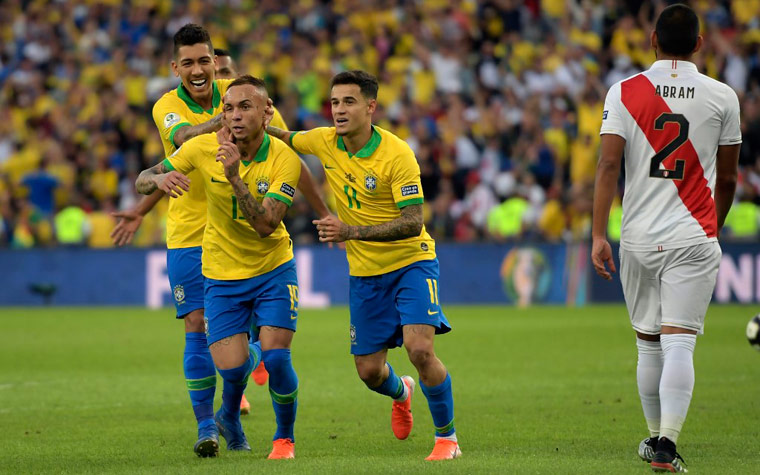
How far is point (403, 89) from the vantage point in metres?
25.0

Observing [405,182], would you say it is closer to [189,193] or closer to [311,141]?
[311,141]

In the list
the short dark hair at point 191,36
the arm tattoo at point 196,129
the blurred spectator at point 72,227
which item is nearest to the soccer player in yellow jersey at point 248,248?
the arm tattoo at point 196,129

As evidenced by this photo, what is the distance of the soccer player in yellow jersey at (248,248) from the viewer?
709cm

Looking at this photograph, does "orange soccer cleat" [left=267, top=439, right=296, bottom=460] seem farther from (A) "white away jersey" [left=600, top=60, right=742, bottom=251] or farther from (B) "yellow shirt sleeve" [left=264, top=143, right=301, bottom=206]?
(A) "white away jersey" [left=600, top=60, right=742, bottom=251]

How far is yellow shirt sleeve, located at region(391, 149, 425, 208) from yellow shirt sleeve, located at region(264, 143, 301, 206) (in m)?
0.59

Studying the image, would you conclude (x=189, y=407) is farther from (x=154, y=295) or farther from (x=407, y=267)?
(x=154, y=295)

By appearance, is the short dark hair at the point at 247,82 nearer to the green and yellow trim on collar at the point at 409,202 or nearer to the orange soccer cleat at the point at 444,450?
the green and yellow trim on collar at the point at 409,202

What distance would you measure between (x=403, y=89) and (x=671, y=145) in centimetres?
→ 1879

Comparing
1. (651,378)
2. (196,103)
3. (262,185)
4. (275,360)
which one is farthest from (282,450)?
(196,103)

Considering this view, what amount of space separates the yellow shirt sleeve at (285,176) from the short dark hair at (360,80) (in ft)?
1.64

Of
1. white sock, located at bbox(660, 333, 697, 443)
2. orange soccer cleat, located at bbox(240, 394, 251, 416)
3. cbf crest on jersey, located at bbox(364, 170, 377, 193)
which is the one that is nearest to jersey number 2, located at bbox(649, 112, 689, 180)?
white sock, located at bbox(660, 333, 697, 443)

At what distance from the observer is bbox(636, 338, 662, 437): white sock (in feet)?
21.8

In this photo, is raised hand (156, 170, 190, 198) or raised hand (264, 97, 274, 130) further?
raised hand (264, 97, 274, 130)

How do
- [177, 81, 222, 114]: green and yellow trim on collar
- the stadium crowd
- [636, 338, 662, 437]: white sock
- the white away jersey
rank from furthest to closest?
the stadium crowd < [177, 81, 222, 114]: green and yellow trim on collar < [636, 338, 662, 437]: white sock < the white away jersey
